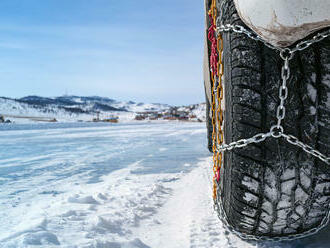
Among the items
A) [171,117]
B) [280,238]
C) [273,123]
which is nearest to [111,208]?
[280,238]

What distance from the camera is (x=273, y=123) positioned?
2.71 ft

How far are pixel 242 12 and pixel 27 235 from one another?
1.29m

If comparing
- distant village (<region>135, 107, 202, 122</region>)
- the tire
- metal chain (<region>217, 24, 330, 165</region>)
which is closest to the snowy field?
the tire

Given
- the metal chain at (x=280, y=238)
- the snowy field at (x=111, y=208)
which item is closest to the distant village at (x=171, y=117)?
the snowy field at (x=111, y=208)

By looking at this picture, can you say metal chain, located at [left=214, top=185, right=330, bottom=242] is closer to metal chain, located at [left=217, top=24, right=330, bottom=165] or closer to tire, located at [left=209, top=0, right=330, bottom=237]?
tire, located at [left=209, top=0, right=330, bottom=237]

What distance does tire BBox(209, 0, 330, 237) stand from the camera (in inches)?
31.9

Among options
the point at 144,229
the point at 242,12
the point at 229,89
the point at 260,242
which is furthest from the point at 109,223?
the point at 242,12

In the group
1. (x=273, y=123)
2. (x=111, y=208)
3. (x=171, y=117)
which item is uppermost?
(x=273, y=123)

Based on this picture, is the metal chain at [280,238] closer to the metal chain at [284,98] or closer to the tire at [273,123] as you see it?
the tire at [273,123]

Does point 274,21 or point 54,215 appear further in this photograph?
point 54,215

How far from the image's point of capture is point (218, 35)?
1.03m

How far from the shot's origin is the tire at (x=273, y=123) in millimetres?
811

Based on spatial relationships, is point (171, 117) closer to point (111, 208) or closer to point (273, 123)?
point (111, 208)

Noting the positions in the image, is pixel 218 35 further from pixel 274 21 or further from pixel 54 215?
pixel 54 215
